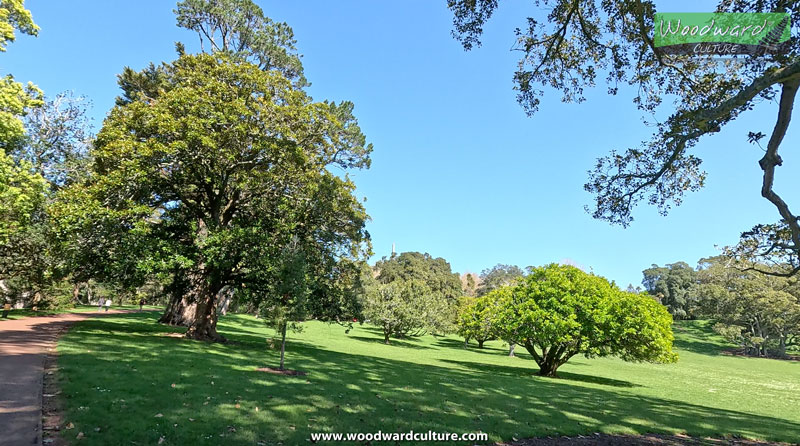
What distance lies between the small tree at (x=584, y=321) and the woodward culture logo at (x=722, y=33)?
12.8 meters

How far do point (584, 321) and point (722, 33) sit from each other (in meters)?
14.3

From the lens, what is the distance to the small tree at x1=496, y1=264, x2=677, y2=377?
60.5 ft

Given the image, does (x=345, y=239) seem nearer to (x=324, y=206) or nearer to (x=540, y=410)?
(x=324, y=206)

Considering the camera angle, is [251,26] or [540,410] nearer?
[540,410]

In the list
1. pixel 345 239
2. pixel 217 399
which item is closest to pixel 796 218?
pixel 217 399

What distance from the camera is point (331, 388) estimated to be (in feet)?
34.3

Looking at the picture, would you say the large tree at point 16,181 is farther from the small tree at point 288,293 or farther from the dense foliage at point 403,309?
the dense foliage at point 403,309

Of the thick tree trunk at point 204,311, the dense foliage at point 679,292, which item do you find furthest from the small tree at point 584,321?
the dense foliage at point 679,292

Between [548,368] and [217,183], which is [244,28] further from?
[548,368]

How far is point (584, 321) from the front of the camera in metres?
18.9

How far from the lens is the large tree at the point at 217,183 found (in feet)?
51.4

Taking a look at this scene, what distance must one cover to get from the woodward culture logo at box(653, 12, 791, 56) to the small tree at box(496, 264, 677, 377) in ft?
42.1

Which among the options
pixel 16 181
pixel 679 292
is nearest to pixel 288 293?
pixel 16 181

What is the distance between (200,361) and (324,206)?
8.75 m
